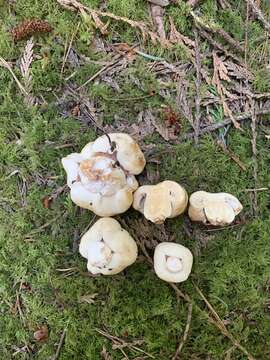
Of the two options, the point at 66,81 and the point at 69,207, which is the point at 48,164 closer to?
the point at 69,207

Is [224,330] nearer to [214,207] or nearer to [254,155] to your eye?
[214,207]

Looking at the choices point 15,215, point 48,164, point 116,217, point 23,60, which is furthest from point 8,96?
point 116,217

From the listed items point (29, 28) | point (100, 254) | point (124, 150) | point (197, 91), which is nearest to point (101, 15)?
point (29, 28)

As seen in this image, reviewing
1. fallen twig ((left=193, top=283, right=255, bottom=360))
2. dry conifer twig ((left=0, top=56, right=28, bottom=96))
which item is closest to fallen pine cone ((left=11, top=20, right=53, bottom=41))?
dry conifer twig ((left=0, top=56, right=28, bottom=96))

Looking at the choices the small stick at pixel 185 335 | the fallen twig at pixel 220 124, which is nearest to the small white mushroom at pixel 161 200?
the fallen twig at pixel 220 124

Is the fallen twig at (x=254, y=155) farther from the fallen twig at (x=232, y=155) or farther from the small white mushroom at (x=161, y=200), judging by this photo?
the small white mushroom at (x=161, y=200)

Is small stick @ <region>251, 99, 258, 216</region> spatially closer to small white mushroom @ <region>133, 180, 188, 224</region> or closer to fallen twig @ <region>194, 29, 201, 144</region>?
fallen twig @ <region>194, 29, 201, 144</region>
